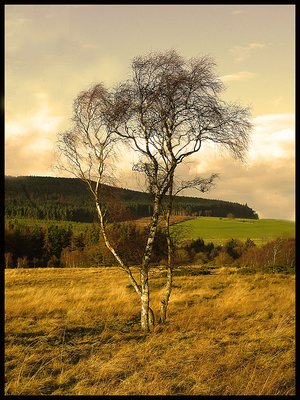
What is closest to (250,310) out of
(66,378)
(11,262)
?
(66,378)

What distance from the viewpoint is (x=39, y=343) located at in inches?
372

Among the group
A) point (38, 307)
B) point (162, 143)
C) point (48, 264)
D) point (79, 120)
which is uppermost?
point (79, 120)

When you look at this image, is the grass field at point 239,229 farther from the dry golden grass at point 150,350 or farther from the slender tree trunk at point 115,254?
the slender tree trunk at point 115,254

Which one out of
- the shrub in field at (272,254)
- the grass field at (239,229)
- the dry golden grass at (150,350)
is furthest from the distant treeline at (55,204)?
the dry golden grass at (150,350)

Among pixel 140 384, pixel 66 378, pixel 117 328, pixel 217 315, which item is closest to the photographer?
pixel 140 384

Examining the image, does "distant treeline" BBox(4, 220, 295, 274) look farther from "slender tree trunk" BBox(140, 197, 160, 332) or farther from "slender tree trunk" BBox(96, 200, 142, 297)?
"slender tree trunk" BBox(96, 200, 142, 297)

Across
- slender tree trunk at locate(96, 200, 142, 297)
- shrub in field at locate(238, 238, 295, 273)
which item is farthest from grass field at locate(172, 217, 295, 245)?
slender tree trunk at locate(96, 200, 142, 297)

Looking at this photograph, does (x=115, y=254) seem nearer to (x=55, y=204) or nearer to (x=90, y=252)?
(x=90, y=252)

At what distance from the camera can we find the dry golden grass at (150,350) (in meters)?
6.40

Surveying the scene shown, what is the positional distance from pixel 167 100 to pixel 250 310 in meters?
9.04

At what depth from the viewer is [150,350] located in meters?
8.52

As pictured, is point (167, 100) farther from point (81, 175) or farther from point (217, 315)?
point (217, 315)

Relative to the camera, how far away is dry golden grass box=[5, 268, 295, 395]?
21.0 ft

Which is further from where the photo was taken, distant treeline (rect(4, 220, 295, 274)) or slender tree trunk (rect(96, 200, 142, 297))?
distant treeline (rect(4, 220, 295, 274))
